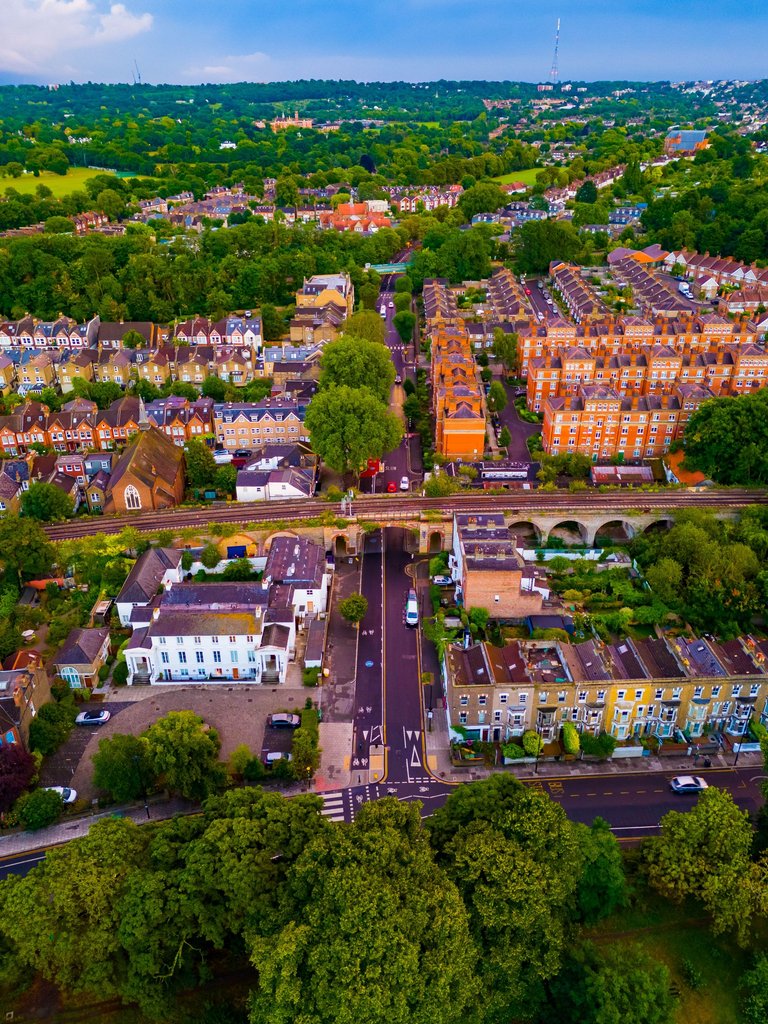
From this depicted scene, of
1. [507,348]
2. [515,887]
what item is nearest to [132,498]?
[515,887]

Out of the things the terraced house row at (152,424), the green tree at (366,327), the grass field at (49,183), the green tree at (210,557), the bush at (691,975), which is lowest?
the bush at (691,975)

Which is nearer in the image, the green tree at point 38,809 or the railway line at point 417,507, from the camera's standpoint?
the green tree at point 38,809

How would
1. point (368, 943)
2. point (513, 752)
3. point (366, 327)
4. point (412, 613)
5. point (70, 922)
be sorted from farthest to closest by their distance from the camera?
point (366, 327), point (412, 613), point (513, 752), point (70, 922), point (368, 943)

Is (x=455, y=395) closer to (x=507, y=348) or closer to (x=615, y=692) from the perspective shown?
(x=507, y=348)

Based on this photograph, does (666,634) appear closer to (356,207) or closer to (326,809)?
(326,809)

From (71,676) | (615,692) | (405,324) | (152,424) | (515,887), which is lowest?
(71,676)

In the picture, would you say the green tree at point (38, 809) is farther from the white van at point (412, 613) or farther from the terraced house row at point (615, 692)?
the white van at point (412, 613)

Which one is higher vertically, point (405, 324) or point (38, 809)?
point (405, 324)

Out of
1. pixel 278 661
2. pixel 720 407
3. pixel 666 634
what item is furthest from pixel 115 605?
pixel 720 407

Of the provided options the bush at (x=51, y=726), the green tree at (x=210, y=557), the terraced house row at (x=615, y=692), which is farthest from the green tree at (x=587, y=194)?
the bush at (x=51, y=726)
